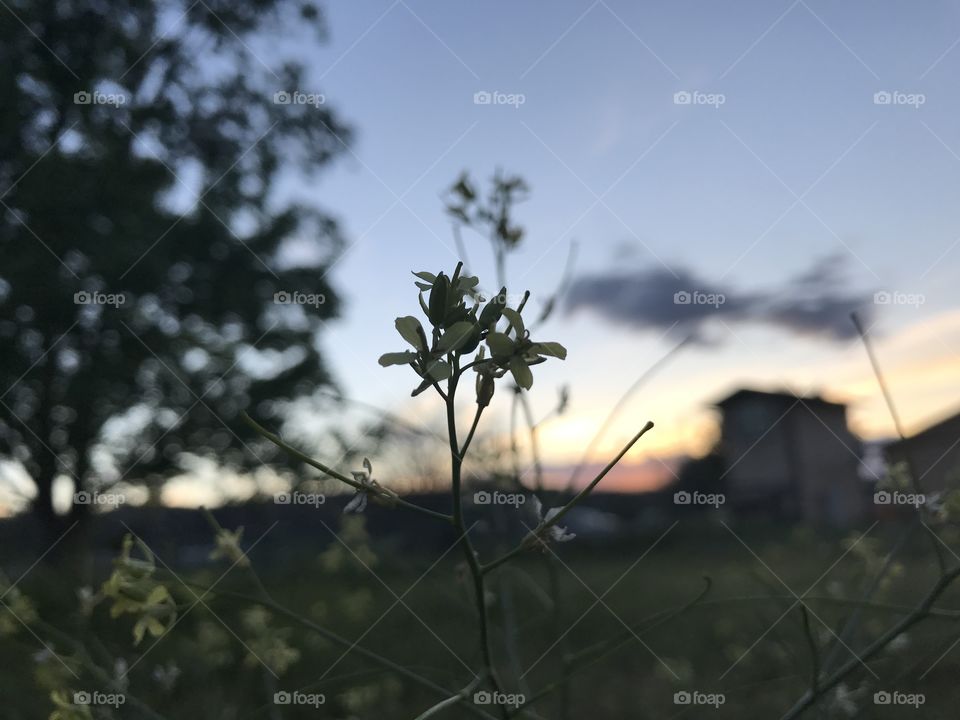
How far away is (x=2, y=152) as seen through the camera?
381cm

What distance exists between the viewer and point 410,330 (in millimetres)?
389

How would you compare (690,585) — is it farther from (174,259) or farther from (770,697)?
(174,259)

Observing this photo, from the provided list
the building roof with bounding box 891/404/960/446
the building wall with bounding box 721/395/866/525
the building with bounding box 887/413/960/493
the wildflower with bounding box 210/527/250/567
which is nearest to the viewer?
the wildflower with bounding box 210/527/250/567

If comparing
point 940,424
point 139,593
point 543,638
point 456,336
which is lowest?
point 543,638

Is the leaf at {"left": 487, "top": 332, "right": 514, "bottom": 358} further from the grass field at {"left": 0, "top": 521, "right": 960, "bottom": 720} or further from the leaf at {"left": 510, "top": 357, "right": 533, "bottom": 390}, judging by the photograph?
the grass field at {"left": 0, "top": 521, "right": 960, "bottom": 720}

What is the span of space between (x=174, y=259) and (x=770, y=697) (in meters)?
3.61

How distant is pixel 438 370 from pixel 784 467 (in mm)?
3234

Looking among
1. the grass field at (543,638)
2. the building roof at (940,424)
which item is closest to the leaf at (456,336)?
the grass field at (543,638)

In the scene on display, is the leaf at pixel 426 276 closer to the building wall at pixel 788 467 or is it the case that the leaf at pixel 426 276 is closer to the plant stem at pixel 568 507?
the plant stem at pixel 568 507

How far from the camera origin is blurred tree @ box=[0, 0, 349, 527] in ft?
12.4

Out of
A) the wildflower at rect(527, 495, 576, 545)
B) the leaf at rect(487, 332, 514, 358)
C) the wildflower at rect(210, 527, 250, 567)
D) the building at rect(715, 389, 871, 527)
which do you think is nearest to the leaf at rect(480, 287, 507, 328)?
the leaf at rect(487, 332, 514, 358)

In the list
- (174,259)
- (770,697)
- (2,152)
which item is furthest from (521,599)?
(2,152)

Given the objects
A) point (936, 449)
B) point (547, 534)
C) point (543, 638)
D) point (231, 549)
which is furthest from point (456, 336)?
point (543, 638)

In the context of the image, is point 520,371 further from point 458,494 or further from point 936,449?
point 936,449
